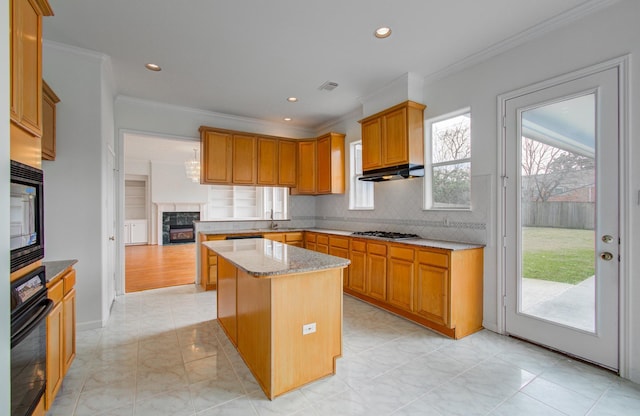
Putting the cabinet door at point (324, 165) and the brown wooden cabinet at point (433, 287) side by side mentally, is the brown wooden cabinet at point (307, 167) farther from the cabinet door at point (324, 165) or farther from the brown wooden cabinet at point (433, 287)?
the brown wooden cabinet at point (433, 287)

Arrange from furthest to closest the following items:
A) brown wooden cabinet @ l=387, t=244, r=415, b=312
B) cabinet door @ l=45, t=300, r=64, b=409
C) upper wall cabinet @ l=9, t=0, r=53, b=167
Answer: brown wooden cabinet @ l=387, t=244, r=415, b=312, cabinet door @ l=45, t=300, r=64, b=409, upper wall cabinet @ l=9, t=0, r=53, b=167

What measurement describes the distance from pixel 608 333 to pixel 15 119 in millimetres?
3988

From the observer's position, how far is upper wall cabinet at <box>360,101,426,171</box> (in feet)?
11.7

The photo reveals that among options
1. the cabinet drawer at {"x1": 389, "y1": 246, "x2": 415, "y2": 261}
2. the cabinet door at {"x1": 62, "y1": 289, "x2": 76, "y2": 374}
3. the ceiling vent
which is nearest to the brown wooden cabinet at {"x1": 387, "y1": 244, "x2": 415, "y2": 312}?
the cabinet drawer at {"x1": 389, "y1": 246, "x2": 415, "y2": 261}

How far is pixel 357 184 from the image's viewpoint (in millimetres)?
5109

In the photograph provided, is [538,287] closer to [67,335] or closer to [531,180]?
[531,180]

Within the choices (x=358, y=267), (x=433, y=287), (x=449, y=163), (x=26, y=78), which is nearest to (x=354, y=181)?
(x=358, y=267)

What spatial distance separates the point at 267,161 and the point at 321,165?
1.00 meters

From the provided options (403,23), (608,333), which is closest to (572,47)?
(403,23)

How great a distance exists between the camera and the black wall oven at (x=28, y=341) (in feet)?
3.81

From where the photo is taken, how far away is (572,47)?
2453 millimetres

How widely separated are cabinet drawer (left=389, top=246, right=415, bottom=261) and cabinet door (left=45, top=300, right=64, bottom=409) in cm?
300

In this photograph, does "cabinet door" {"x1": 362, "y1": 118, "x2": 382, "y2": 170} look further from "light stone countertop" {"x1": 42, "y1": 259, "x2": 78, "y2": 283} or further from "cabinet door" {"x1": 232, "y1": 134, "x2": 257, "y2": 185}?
"light stone countertop" {"x1": 42, "y1": 259, "x2": 78, "y2": 283}

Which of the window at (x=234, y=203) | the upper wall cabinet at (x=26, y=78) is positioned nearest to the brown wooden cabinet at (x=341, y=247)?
the upper wall cabinet at (x=26, y=78)
